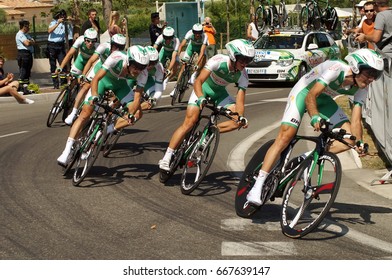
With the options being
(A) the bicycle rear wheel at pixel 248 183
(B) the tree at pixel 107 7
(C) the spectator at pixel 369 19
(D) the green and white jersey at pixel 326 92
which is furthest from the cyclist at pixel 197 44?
(D) the green and white jersey at pixel 326 92

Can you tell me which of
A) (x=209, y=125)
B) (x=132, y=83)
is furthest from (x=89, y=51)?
(x=209, y=125)

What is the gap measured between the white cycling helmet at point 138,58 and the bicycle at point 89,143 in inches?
28.8

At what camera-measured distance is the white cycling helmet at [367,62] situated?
28.0 feet

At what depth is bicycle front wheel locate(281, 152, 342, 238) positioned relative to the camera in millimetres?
8422

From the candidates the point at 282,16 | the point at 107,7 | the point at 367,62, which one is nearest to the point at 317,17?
the point at 282,16

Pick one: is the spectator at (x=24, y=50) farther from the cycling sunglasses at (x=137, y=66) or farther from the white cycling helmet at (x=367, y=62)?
the white cycling helmet at (x=367, y=62)

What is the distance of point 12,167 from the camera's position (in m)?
12.9

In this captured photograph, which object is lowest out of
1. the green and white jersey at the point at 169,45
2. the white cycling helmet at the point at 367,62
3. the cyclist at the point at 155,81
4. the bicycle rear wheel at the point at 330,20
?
the bicycle rear wheel at the point at 330,20

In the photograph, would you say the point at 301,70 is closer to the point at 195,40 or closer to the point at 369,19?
the point at 195,40

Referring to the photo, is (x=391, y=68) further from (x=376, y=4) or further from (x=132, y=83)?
(x=132, y=83)

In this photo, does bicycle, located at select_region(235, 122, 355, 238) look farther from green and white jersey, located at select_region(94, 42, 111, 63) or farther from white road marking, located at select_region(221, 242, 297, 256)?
green and white jersey, located at select_region(94, 42, 111, 63)

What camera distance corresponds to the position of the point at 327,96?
9383 millimetres
